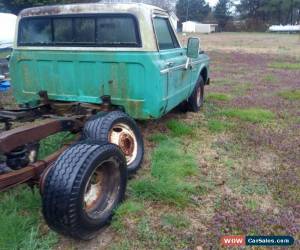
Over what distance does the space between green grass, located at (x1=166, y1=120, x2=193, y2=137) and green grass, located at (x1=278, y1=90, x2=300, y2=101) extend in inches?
136

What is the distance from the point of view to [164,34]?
202 inches

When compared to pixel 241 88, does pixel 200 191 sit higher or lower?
lower

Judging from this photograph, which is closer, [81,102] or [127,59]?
[127,59]

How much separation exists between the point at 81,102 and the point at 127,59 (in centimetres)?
87

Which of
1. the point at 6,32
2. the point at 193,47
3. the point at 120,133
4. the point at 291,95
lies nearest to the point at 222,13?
the point at 6,32

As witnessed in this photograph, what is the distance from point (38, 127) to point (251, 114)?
448cm

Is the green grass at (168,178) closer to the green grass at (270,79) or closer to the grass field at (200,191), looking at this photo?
the grass field at (200,191)

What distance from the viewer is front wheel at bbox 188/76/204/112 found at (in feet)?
22.1

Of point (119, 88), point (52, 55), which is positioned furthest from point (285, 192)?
point (52, 55)

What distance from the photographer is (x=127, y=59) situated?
449 centimetres

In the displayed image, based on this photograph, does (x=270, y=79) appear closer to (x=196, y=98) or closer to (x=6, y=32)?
(x=196, y=98)

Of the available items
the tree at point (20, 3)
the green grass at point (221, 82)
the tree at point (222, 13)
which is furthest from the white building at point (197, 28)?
the green grass at point (221, 82)

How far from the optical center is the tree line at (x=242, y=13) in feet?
225

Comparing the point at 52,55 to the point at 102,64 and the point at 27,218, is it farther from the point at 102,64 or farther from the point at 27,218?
the point at 27,218
